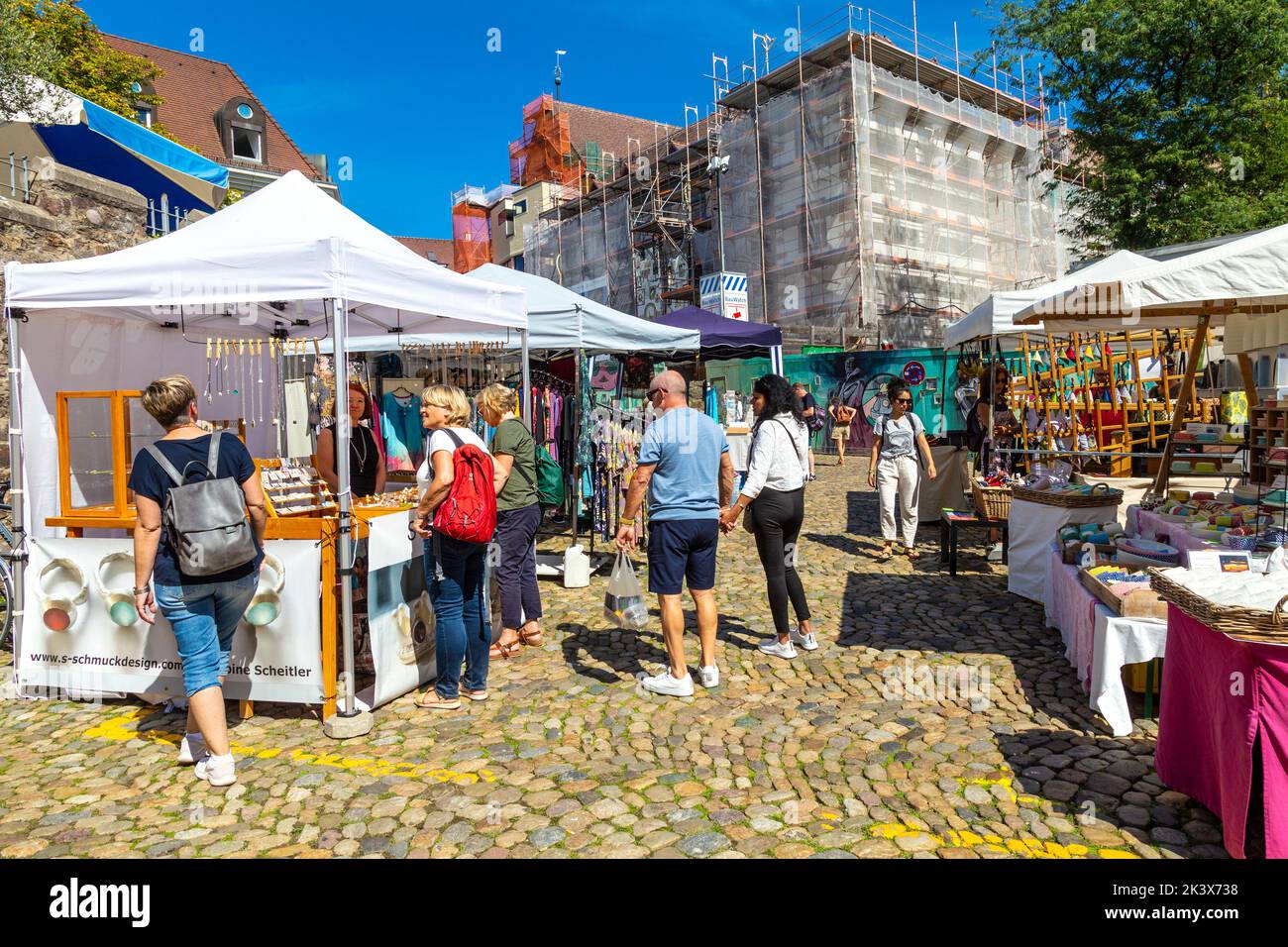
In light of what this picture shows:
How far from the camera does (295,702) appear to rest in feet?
14.4

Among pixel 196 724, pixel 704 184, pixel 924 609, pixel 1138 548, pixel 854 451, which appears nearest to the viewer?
pixel 196 724

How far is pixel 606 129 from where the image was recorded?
52.0 m

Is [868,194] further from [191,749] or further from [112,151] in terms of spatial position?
[191,749]

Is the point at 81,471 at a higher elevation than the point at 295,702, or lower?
higher

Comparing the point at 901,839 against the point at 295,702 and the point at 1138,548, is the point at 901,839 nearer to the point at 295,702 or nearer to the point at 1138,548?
the point at 1138,548

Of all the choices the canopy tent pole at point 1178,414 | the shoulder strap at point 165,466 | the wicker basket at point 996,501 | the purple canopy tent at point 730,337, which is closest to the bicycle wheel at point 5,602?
the shoulder strap at point 165,466

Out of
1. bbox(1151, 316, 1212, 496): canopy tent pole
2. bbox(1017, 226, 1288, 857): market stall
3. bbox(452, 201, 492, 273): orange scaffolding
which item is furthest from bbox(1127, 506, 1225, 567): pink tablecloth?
bbox(452, 201, 492, 273): orange scaffolding

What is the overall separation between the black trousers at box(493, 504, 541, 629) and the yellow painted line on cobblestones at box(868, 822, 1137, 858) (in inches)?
120

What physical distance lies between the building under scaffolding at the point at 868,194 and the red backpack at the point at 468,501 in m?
23.2

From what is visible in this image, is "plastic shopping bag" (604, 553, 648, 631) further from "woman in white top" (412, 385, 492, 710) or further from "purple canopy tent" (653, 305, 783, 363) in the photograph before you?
"purple canopy tent" (653, 305, 783, 363)

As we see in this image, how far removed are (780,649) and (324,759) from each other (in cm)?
285

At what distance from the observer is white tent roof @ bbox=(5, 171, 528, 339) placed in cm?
423

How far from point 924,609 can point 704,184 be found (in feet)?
101
